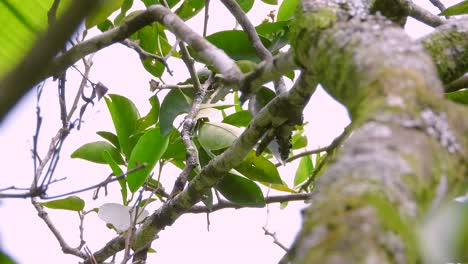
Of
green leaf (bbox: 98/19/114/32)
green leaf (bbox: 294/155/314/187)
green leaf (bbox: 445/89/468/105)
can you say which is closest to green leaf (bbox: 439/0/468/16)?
green leaf (bbox: 445/89/468/105)

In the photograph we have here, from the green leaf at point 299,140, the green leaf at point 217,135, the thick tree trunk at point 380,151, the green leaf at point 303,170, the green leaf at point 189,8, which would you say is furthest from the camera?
the green leaf at point 299,140

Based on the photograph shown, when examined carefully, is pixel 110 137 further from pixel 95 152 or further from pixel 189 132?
pixel 189 132

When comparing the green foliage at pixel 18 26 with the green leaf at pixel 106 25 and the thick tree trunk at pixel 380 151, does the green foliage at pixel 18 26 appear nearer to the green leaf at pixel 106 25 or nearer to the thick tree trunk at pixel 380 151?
the thick tree trunk at pixel 380 151

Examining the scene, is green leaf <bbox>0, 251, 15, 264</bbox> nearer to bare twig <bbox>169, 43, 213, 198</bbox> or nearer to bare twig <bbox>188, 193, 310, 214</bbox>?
bare twig <bbox>169, 43, 213, 198</bbox>

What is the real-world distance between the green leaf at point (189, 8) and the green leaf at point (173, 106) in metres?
0.19

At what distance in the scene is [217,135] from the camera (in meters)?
1.36

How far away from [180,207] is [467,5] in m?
0.66

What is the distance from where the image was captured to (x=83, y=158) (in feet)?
5.19

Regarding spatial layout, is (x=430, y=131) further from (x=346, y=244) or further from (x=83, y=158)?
(x=83, y=158)

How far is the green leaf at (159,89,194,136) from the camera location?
1381 mm

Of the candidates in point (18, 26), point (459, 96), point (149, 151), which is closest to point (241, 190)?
point (149, 151)

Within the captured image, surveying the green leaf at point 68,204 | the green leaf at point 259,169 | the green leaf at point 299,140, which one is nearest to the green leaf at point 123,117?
the green leaf at point 68,204

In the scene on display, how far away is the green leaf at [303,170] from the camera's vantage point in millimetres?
1777

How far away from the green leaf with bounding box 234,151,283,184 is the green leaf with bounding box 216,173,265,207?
57 millimetres
